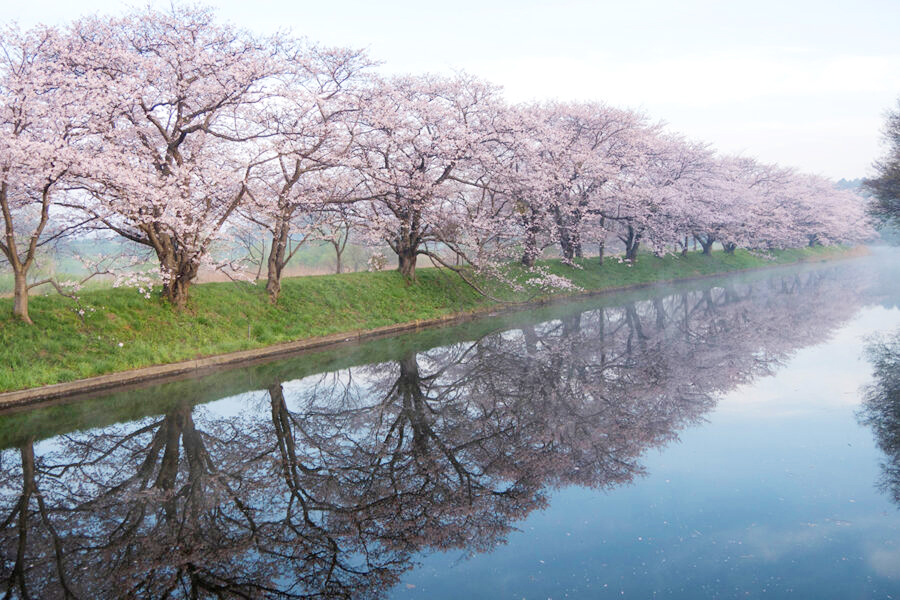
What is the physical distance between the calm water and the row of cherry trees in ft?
19.1

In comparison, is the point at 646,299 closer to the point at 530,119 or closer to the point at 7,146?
the point at 530,119

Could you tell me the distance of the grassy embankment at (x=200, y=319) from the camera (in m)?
15.2

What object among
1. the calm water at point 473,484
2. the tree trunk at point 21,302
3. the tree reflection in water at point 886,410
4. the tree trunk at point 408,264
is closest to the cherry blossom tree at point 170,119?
the tree trunk at point 21,302

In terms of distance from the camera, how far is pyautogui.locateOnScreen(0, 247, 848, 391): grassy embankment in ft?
50.0

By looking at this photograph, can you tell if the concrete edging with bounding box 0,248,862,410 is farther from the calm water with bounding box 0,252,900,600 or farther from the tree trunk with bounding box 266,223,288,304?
the tree trunk with bounding box 266,223,288,304

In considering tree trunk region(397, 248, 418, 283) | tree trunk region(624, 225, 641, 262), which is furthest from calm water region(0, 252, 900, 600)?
tree trunk region(624, 225, 641, 262)

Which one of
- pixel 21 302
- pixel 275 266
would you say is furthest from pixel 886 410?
pixel 21 302

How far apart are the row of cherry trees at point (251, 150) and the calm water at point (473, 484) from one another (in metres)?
5.82

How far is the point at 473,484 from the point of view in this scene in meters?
8.04

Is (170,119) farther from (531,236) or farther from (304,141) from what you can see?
(531,236)

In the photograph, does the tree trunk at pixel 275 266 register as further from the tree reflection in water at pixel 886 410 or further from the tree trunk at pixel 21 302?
the tree reflection in water at pixel 886 410

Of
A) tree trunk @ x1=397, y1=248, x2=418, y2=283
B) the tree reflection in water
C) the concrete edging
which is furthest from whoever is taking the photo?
tree trunk @ x1=397, y1=248, x2=418, y2=283

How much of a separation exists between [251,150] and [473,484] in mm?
17529

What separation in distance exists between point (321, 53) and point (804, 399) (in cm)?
1877
